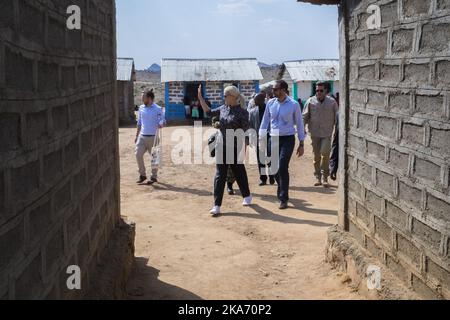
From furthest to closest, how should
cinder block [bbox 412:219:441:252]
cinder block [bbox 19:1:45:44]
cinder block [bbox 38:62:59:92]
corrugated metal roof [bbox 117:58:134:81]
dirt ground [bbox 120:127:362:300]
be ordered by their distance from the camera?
corrugated metal roof [bbox 117:58:134:81], dirt ground [bbox 120:127:362:300], cinder block [bbox 412:219:441:252], cinder block [bbox 38:62:59:92], cinder block [bbox 19:1:45:44]

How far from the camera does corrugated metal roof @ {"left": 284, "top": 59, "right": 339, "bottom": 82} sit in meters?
29.3

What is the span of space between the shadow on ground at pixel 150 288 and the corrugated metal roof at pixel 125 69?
21796mm

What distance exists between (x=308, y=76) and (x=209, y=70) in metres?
5.71

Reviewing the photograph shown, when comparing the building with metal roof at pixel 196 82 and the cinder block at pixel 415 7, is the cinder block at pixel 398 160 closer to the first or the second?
the cinder block at pixel 415 7

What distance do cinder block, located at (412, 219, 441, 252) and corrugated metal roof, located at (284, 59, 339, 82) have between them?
2622 cm

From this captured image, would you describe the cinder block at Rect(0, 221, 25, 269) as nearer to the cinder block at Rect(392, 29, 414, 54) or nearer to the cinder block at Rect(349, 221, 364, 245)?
the cinder block at Rect(392, 29, 414, 54)

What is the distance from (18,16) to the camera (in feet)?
6.73

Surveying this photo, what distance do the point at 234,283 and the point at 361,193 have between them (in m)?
1.48

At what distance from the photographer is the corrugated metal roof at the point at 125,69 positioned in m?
26.2

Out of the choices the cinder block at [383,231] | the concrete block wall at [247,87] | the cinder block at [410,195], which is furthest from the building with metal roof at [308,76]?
the cinder block at [410,195]

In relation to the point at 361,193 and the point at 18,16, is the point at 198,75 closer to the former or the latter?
the point at 361,193

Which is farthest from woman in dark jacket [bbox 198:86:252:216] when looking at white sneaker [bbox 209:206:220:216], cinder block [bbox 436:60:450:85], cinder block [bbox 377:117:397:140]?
cinder block [bbox 436:60:450:85]
